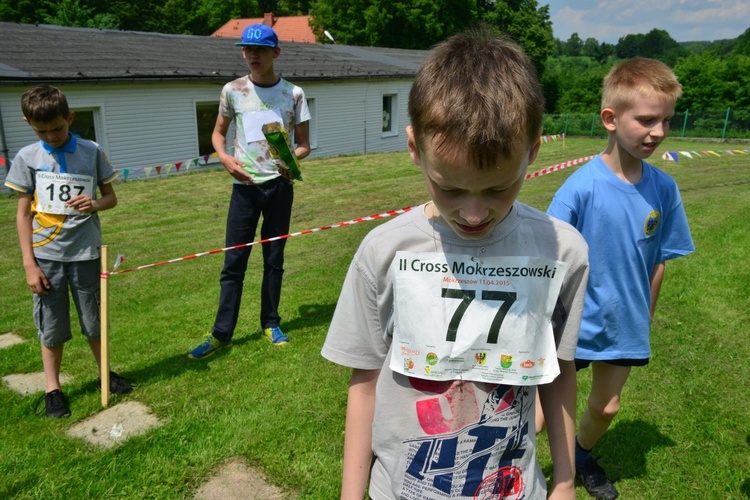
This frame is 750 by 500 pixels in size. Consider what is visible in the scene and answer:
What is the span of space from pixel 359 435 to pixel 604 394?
68.3 inches

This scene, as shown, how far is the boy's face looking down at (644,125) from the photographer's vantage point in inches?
104

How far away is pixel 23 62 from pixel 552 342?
679 inches

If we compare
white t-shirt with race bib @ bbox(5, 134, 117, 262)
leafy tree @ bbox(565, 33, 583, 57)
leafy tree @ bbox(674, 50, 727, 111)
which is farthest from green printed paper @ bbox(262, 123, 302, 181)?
Answer: leafy tree @ bbox(565, 33, 583, 57)

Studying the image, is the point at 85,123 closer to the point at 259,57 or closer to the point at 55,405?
the point at 259,57

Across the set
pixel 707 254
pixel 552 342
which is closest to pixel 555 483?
pixel 552 342

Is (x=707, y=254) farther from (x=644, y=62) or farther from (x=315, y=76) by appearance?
(x=315, y=76)

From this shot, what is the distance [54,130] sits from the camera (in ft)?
12.5

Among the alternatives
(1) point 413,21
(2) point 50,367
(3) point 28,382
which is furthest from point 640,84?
(1) point 413,21

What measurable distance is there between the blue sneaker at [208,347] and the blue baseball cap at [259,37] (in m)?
2.40

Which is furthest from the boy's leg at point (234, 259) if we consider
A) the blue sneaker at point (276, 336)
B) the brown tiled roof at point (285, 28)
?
the brown tiled roof at point (285, 28)

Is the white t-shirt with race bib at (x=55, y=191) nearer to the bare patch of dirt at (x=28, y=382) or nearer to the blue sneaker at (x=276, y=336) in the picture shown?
the bare patch of dirt at (x=28, y=382)

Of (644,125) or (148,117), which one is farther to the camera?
(148,117)

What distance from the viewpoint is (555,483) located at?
1.61 m

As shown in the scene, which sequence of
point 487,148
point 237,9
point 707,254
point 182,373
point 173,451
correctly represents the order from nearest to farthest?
point 487,148 < point 173,451 < point 182,373 < point 707,254 < point 237,9
